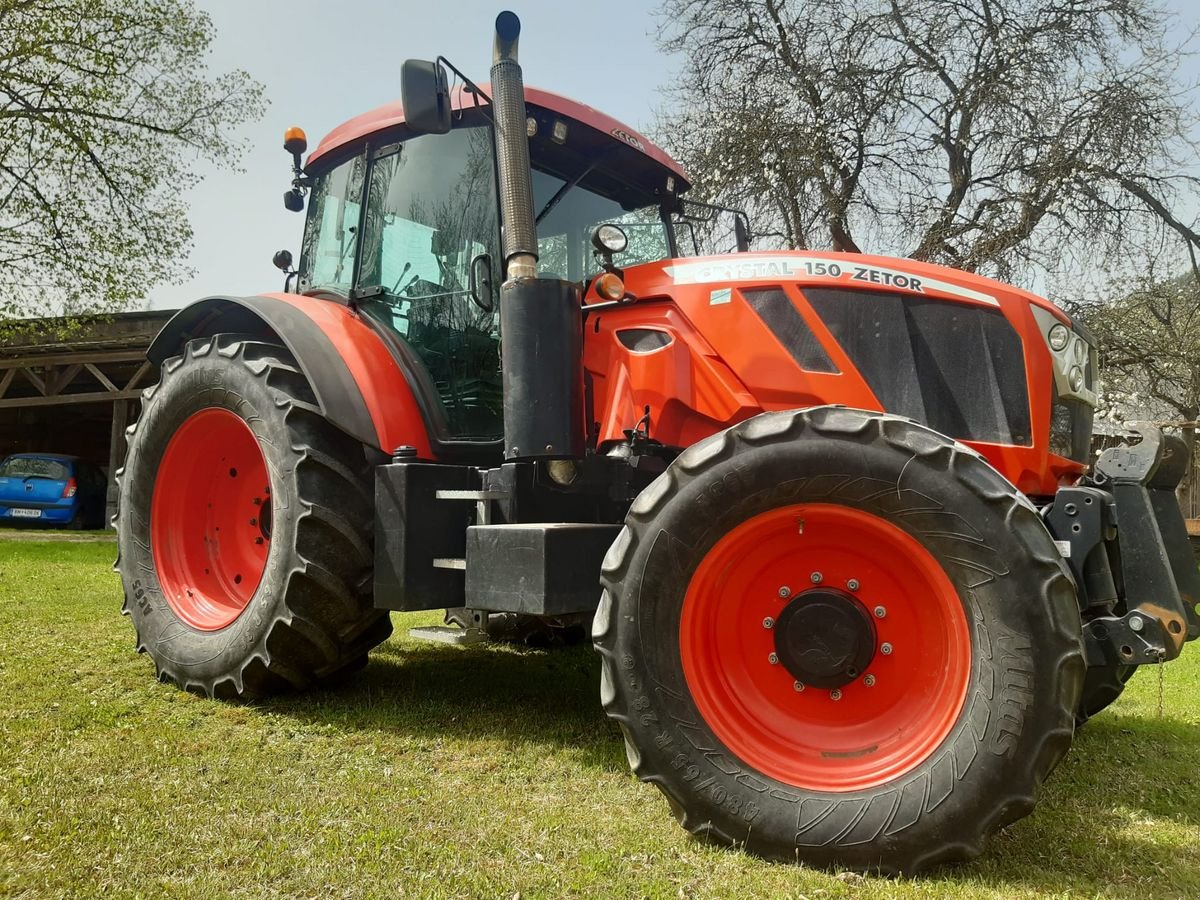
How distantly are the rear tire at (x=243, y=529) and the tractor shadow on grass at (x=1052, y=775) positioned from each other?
0.97 feet

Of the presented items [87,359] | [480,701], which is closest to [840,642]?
[480,701]

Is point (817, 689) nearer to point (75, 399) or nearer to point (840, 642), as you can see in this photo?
point (840, 642)

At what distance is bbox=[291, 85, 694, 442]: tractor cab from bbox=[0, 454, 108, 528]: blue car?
46.4ft

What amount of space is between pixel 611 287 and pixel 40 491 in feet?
52.2

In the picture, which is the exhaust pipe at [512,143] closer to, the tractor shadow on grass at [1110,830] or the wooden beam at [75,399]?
the tractor shadow on grass at [1110,830]

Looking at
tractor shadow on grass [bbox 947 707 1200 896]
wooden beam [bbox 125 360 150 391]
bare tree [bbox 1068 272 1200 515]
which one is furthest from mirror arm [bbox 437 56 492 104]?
wooden beam [bbox 125 360 150 391]

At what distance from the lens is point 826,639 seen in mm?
2766

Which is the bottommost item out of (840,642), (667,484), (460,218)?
(840,642)

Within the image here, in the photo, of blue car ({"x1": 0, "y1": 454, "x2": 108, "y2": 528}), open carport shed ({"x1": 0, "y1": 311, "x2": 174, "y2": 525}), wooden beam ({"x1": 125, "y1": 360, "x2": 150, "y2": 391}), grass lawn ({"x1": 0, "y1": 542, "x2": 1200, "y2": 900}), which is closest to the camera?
grass lawn ({"x1": 0, "y1": 542, "x2": 1200, "y2": 900})

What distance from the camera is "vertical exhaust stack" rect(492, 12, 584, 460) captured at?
3492 millimetres

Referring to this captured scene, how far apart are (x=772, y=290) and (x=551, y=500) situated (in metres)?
1.12

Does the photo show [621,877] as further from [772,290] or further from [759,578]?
[772,290]

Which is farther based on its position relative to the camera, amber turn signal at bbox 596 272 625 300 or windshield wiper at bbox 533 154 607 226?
windshield wiper at bbox 533 154 607 226

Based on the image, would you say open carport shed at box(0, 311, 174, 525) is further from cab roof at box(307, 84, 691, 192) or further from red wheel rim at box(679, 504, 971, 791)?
red wheel rim at box(679, 504, 971, 791)
